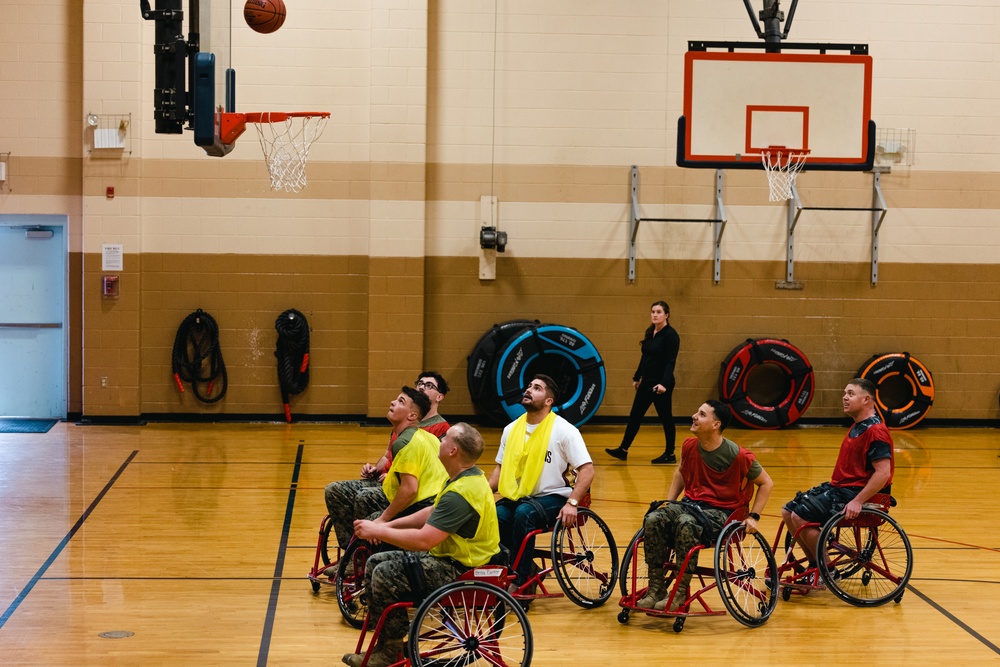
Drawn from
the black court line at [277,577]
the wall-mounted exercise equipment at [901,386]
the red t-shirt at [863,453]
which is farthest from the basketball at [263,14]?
the wall-mounted exercise equipment at [901,386]

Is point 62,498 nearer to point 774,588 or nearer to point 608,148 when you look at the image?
point 774,588

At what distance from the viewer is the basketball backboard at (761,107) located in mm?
9180

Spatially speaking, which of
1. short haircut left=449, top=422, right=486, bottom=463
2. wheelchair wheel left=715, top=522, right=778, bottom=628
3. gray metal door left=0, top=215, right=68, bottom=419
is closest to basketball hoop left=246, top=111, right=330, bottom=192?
gray metal door left=0, top=215, right=68, bottom=419

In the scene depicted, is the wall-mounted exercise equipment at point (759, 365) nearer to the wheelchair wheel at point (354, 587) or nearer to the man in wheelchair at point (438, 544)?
the wheelchair wheel at point (354, 587)

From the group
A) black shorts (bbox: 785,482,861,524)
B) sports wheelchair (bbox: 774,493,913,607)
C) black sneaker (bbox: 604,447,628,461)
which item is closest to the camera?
sports wheelchair (bbox: 774,493,913,607)

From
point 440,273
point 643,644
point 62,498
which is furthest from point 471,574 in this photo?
point 440,273

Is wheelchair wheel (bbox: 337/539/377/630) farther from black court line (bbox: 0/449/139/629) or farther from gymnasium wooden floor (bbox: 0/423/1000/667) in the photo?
black court line (bbox: 0/449/139/629)

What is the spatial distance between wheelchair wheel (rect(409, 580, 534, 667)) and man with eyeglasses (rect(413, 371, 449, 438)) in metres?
1.83

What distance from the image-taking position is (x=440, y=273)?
13.1 m

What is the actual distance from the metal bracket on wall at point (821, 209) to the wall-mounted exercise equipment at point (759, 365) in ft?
2.41

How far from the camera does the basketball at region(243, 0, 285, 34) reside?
9500 millimetres

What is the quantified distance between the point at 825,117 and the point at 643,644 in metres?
4.97

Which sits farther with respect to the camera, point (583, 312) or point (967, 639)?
point (583, 312)

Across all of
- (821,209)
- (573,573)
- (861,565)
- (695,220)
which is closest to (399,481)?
(573,573)
